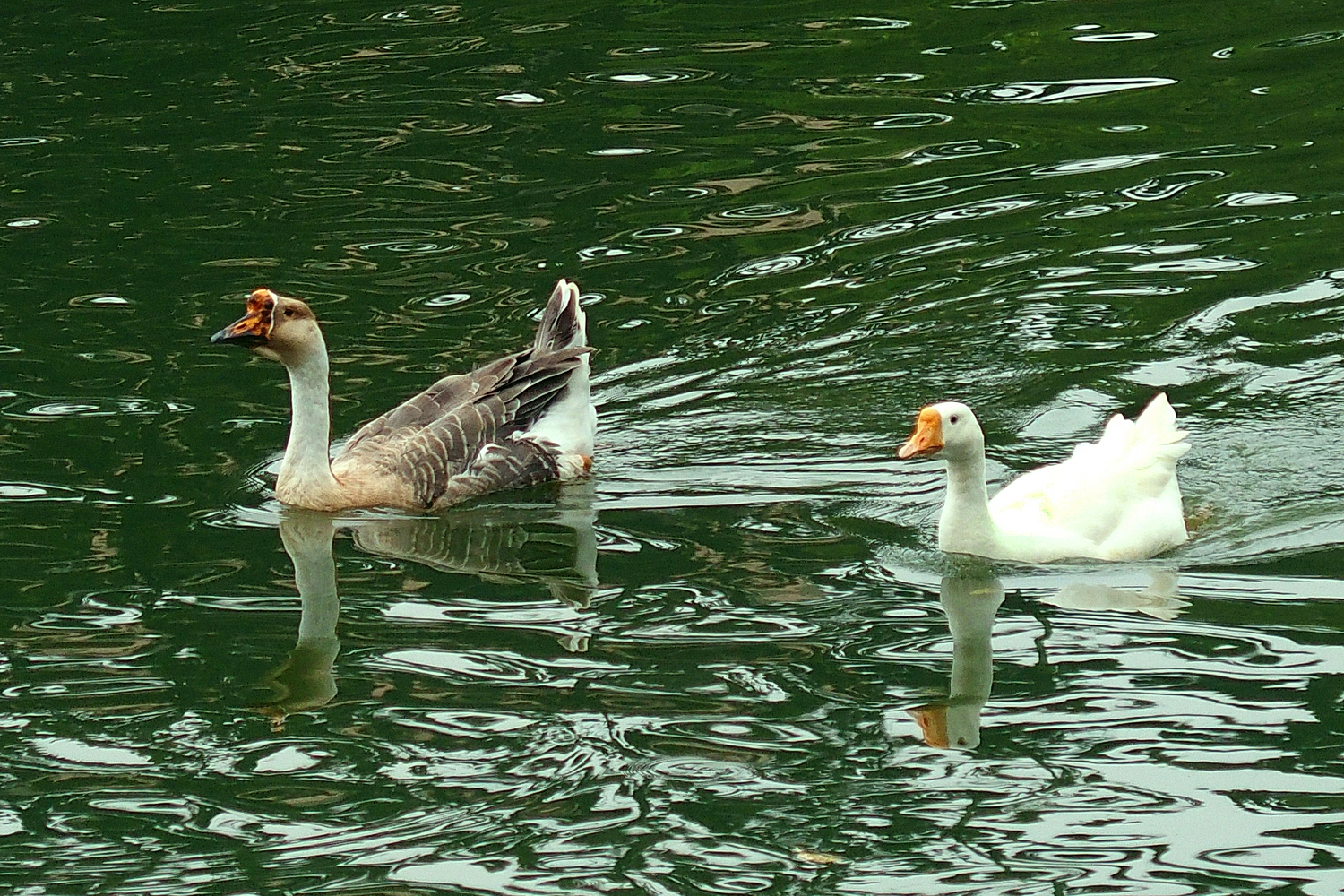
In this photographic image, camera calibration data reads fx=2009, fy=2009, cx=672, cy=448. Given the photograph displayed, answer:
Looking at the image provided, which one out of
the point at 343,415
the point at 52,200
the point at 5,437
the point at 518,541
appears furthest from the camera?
the point at 52,200

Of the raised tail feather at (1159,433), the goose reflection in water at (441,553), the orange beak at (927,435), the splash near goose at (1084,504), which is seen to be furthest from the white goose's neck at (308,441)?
the raised tail feather at (1159,433)

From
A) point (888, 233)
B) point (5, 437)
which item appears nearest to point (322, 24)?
point (888, 233)

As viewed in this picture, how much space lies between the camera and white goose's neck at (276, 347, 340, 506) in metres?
11.2

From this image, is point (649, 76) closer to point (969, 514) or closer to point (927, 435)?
point (969, 514)

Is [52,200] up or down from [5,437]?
up

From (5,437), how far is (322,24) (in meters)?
9.84

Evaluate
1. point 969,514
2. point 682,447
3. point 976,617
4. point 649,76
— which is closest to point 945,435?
point 969,514

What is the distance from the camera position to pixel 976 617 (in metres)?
9.22

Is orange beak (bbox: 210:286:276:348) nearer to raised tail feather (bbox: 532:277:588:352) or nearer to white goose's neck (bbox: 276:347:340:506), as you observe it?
white goose's neck (bbox: 276:347:340:506)

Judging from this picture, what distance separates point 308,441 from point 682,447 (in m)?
2.16

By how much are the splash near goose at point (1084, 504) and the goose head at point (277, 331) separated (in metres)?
3.61

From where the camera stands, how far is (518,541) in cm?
1092

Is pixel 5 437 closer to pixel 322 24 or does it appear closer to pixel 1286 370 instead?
pixel 1286 370

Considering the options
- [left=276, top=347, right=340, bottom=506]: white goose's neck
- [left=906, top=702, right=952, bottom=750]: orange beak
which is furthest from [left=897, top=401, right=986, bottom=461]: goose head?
Result: [left=276, top=347, right=340, bottom=506]: white goose's neck
